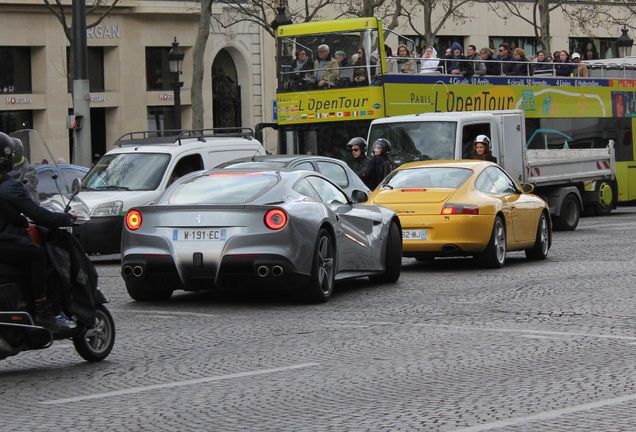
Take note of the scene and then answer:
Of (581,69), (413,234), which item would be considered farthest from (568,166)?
(413,234)

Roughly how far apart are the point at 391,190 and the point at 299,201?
4.69m

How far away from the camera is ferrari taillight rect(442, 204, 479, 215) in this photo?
18.2 m

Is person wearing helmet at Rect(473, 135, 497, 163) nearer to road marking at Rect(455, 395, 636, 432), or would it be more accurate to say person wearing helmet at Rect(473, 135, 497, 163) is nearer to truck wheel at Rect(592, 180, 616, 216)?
truck wheel at Rect(592, 180, 616, 216)

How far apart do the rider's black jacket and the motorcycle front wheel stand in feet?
2.94

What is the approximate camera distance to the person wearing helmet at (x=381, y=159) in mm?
24141

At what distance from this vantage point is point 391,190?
62.3 feet

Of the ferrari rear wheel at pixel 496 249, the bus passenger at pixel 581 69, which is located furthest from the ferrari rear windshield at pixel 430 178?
the bus passenger at pixel 581 69

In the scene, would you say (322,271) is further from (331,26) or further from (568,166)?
(331,26)

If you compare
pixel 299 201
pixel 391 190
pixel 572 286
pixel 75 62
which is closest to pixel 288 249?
pixel 299 201

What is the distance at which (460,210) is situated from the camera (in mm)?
18172

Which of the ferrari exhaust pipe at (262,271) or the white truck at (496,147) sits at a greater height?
the white truck at (496,147)

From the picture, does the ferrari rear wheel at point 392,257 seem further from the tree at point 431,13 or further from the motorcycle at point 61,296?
the tree at point 431,13

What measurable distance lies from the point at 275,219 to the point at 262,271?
517mm

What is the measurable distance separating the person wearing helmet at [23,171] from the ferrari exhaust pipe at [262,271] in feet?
12.7
